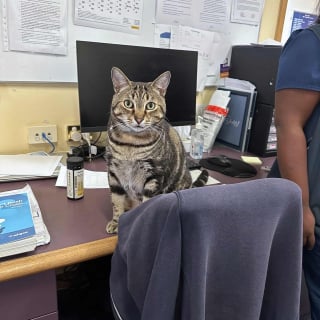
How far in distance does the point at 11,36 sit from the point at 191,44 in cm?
83

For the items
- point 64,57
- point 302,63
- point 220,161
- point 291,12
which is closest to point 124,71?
point 64,57

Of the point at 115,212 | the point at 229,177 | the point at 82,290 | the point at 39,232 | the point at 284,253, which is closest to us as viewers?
the point at 284,253

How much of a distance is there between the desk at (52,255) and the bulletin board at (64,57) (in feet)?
1.81

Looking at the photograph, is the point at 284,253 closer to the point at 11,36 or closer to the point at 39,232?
the point at 39,232

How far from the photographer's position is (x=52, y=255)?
0.65 meters

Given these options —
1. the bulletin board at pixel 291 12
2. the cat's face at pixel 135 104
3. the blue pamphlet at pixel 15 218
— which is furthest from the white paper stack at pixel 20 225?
the bulletin board at pixel 291 12

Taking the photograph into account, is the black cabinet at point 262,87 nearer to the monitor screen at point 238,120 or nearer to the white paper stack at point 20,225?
the monitor screen at point 238,120

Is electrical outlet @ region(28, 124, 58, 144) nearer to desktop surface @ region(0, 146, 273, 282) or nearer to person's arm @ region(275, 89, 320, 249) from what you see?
desktop surface @ region(0, 146, 273, 282)

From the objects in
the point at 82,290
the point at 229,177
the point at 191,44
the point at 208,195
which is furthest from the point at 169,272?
the point at 191,44

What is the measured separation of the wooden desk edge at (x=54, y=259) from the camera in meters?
0.60

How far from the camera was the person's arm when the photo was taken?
0.74 meters

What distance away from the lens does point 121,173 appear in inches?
34.6

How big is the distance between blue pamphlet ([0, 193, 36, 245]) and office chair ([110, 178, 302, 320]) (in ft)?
0.77

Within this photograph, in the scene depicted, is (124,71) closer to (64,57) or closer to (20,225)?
(64,57)
